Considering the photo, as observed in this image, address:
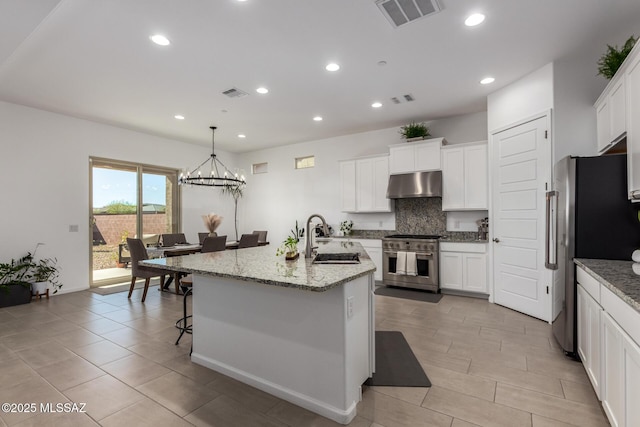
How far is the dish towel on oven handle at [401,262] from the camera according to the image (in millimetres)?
5000

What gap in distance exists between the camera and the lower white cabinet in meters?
1.41

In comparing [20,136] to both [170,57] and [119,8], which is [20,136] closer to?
[170,57]

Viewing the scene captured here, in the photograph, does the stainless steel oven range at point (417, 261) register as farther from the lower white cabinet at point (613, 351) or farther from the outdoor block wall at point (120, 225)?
the outdoor block wall at point (120, 225)

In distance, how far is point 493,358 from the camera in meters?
2.71

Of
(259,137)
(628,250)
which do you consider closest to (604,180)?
(628,250)

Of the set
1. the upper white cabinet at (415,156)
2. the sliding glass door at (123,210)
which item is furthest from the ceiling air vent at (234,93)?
the sliding glass door at (123,210)

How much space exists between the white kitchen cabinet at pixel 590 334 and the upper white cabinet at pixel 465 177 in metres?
2.48

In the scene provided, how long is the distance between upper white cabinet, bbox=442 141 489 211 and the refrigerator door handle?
183cm

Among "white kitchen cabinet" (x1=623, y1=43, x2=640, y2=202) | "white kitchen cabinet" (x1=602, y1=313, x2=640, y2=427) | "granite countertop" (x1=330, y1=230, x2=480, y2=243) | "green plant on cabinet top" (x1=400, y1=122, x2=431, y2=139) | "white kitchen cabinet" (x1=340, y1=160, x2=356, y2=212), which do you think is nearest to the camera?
"white kitchen cabinet" (x1=602, y1=313, x2=640, y2=427)

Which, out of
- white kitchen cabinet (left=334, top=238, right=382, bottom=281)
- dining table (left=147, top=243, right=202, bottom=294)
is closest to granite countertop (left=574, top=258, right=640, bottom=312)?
white kitchen cabinet (left=334, top=238, right=382, bottom=281)

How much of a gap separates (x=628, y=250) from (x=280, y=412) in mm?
2843

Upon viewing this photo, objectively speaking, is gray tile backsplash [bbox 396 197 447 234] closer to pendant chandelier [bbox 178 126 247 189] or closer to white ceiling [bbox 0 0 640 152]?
white ceiling [bbox 0 0 640 152]

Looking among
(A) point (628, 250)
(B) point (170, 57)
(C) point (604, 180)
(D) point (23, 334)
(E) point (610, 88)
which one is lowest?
(D) point (23, 334)

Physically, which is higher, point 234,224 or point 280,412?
→ point 234,224
